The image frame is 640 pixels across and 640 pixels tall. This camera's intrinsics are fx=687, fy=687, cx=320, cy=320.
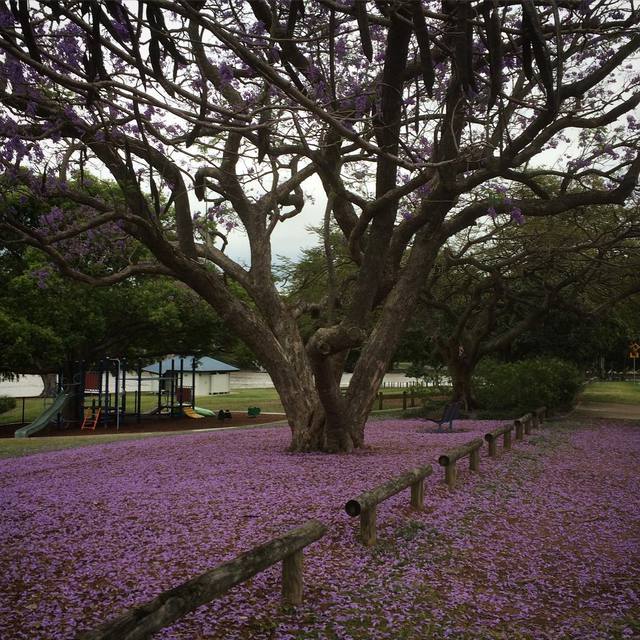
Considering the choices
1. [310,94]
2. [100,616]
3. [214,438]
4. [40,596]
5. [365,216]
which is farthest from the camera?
[214,438]

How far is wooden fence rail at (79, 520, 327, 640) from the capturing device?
3238 mm

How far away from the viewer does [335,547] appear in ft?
20.4

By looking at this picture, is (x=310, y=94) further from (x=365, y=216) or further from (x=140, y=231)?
(x=140, y=231)

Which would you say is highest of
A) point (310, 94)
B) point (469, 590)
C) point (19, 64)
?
point (310, 94)

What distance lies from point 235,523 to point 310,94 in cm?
566

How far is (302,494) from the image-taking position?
27.0ft

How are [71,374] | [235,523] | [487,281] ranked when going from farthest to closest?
[71,374]
[487,281]
[235,523]

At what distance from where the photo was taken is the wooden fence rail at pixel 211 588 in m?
3.24

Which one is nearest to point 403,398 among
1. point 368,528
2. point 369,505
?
point 368,528

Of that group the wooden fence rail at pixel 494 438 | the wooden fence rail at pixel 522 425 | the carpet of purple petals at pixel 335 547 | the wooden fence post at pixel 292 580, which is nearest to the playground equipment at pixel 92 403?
the carpet of purple petals at pixel 335 547

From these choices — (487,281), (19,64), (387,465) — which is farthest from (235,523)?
(487,281)

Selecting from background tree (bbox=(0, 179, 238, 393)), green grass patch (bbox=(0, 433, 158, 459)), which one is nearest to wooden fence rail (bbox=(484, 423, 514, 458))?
green grass patch (bbox=(0, 433, 158, 459))

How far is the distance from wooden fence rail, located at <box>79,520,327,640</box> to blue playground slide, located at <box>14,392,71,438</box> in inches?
710

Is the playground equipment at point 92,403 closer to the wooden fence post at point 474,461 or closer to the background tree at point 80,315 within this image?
the background tree at point 80,315
